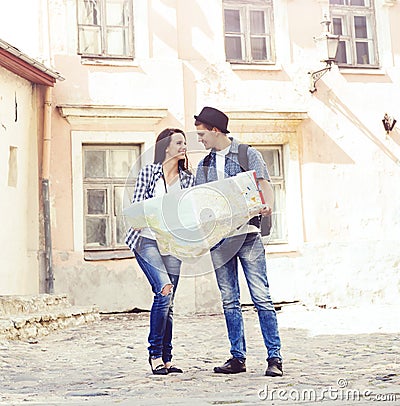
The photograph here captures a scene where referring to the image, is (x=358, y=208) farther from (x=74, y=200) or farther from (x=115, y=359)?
(x=115, y=359)

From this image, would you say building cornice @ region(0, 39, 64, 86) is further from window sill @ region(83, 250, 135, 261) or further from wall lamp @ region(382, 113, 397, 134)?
wall lamp @ region(382, 113, 397, 134)

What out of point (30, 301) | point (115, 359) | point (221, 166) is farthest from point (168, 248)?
point (30, 301)

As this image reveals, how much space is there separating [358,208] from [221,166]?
318 inches

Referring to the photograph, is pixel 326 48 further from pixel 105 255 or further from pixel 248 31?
pixel 105 255

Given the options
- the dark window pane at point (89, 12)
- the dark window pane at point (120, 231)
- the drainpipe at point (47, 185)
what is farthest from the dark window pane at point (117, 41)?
the dark window pane at point (120, 231)

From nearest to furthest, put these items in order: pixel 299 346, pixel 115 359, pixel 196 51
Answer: pixel 115 359 < pixel 299 346 < pixel 196 51

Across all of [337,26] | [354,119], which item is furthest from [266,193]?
[337,26]

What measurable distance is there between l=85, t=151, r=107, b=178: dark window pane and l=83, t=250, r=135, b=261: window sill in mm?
1124

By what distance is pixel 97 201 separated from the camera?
12.2 m

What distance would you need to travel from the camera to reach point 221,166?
17.2 ft

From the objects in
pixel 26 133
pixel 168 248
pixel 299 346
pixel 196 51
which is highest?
pixel 196 51

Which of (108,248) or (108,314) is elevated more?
(108,248)

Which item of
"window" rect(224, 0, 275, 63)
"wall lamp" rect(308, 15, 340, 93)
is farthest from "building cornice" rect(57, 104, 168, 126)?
"wall lamp" rect(308, 15, 340, 93)

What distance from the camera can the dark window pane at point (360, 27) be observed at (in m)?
13.5
